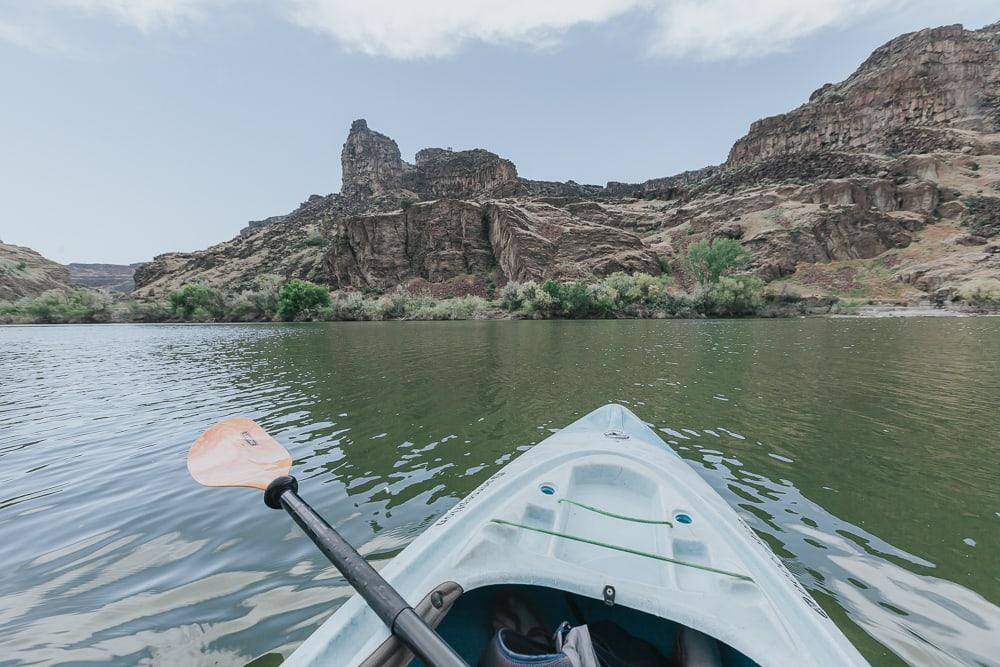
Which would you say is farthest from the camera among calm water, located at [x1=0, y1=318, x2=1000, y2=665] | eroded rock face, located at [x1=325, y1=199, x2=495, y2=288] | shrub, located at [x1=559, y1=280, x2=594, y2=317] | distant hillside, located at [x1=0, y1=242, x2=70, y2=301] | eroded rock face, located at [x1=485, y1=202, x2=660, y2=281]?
distant hillside, located at [x1=0, y1=242, x2=70, y2=301]

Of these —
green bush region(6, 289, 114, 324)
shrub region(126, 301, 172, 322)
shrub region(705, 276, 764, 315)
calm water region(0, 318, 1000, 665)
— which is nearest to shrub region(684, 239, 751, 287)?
shrub region(705, 276, 764, 315)

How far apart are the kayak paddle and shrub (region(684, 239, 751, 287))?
4717 cm

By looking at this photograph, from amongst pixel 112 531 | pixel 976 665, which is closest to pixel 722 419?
pixel 976 665

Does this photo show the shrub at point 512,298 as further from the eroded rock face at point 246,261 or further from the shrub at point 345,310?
the eroded rock face at point 246,261

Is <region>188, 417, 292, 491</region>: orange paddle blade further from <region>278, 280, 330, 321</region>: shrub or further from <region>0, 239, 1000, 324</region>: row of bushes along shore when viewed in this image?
<region>278, 280, 330, 321</region>: shrub

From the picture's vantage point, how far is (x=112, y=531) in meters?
3.58

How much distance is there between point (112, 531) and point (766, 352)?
16.6 metres

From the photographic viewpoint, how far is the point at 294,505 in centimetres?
218

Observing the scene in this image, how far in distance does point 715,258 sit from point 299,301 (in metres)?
52.1

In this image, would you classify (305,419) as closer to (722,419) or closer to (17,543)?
(17,543)

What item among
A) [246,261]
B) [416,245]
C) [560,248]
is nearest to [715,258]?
[560,248]

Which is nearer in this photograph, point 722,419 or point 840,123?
point 722,419

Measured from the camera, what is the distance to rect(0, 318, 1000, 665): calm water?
244 centimetres

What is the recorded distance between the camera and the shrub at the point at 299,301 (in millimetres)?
51938
